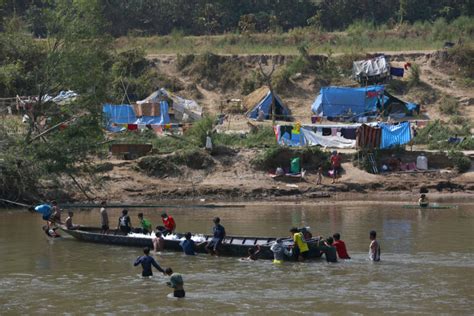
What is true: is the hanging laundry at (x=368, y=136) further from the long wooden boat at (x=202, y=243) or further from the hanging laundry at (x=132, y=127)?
the long wooden boat at (x=202, y=243)

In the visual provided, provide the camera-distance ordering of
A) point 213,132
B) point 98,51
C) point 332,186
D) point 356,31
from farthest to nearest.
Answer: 1. point 356,31
2. point 213,132
3. point 332,186
4. point 98,51

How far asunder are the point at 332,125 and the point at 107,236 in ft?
57.3

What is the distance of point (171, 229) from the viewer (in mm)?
28531

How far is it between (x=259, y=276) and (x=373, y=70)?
2991cm

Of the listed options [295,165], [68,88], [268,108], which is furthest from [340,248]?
[268,108]

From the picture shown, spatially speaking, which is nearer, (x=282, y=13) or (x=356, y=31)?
(x=356, y=31)

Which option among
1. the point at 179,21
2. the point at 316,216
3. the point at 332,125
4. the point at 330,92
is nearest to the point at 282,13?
the point at 179,21

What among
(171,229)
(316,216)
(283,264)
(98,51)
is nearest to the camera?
(283,264)

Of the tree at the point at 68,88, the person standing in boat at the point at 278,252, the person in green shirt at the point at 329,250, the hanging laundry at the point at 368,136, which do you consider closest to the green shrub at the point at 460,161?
the hanging laundry at the point at 368,136

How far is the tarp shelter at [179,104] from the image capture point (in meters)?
49.0

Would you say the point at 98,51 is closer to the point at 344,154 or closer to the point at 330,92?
the point at 344,154

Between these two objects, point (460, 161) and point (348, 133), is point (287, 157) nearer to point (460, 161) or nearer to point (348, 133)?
point (348, 133)

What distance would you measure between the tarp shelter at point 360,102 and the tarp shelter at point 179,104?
6.40 m

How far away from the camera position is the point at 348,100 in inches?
1918
